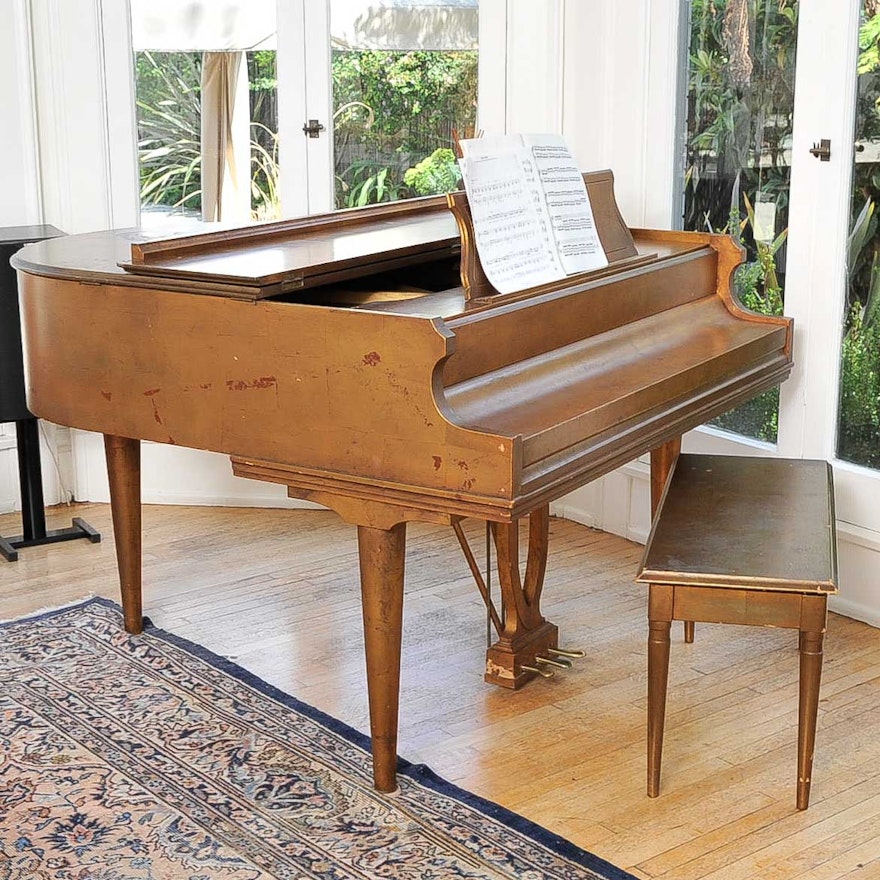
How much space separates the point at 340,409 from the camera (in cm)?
233

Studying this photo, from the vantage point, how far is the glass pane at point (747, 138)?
3.51 m

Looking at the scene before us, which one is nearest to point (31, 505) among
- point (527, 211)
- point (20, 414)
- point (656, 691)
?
point (20, 414)

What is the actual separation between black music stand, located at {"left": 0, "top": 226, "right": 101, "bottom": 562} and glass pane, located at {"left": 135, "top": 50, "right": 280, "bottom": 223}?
41 centimetres

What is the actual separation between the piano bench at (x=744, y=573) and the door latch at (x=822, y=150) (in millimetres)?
984

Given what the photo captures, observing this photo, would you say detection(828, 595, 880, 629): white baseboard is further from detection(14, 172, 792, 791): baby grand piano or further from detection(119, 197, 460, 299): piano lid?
detection(119, 197, 460, 299): piano lid

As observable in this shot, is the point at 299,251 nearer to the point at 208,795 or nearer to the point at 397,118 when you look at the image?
the point at 208,795

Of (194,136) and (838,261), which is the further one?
(194,136)

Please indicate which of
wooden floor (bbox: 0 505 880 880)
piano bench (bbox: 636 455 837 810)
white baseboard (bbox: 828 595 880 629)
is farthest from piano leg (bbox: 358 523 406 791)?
white baseboard (bbox: 828 595 880 629)

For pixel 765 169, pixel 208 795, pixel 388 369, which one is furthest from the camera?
pixel 765 169

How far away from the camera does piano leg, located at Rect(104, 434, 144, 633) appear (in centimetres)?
321

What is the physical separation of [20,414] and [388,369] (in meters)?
2.00

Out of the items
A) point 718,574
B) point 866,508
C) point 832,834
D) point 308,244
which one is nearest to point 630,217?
point 866,508

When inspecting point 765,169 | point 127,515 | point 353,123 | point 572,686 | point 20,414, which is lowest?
point 572,686

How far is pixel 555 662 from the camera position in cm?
315
